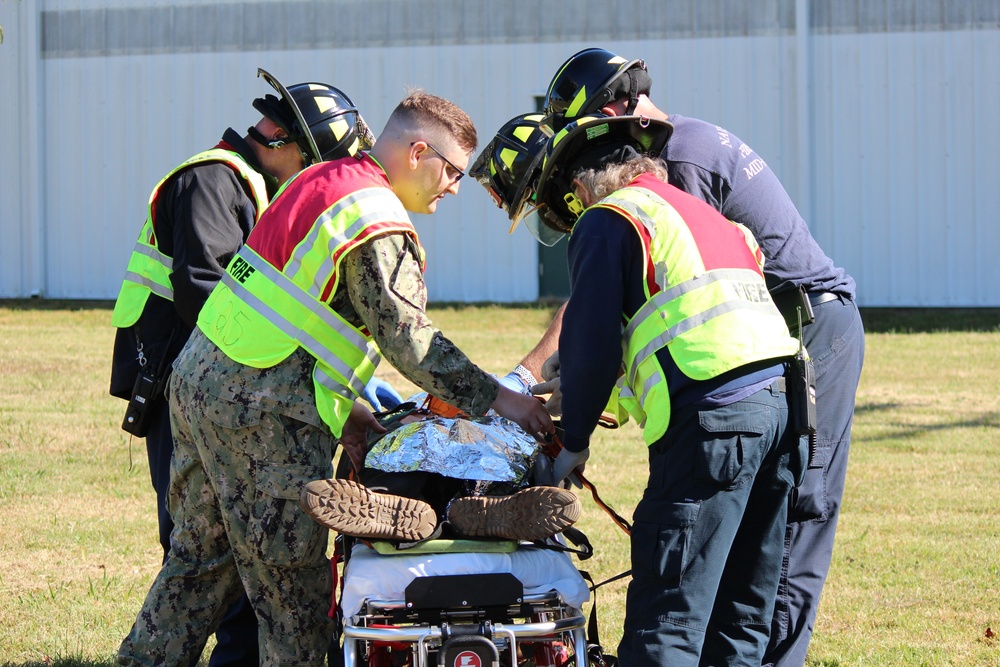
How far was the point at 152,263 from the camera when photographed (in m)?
4.55

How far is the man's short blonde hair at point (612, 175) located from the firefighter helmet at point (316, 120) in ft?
4.66

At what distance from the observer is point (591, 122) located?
343cm

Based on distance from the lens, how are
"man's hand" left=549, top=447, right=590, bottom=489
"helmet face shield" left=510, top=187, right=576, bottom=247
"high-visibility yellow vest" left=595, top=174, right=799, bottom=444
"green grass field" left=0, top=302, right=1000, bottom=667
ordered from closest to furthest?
"high-visibility yellow vest" left=595, top=174, right=799, bottom=444 → "man's hand" left=549, top=447, right=590, bottom=489 → "helmet face shield" left=510, top=187, right=576, bottom=247 → "green grass field" left=0, top=302, right=1000, bottom=667

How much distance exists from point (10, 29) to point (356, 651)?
1840 cm

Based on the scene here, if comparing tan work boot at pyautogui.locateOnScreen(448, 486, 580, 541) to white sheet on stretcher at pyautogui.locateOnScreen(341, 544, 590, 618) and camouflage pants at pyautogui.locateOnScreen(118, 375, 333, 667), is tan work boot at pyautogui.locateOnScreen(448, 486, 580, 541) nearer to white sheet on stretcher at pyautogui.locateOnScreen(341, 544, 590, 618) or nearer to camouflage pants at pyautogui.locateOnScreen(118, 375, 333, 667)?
white sheet on stretcher at pyautogui.locateOnScreen(341, 544, 590, 618)

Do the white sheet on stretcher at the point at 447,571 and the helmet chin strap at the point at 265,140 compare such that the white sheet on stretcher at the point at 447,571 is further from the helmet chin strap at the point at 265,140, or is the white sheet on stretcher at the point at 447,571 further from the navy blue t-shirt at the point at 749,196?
the helmet chin strap at the point at 265,140

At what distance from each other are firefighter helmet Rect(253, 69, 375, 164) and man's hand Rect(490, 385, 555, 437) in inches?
57.1

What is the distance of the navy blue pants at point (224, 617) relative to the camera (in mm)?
4547

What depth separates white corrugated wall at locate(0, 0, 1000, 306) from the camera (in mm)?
17312

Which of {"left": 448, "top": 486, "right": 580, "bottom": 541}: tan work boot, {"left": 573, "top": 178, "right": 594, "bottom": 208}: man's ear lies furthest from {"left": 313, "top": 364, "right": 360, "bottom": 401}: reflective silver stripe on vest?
{"left": 573, "top": 178, "right": 594, "bottom": 208}: man's ear

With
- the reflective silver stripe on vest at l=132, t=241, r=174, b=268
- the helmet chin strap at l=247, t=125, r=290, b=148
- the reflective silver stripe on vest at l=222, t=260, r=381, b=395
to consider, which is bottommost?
the reflective silver stripe on vest at l=222, t=260, r=381, b=395

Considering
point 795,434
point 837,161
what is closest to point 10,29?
point 837,161

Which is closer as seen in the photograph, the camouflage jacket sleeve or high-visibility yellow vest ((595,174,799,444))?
high-visibility yellow vest ((595,174,799,444))

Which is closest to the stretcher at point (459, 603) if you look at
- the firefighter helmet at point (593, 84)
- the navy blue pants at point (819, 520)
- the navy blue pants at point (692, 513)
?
the navy blue pants at point (692, 513)
